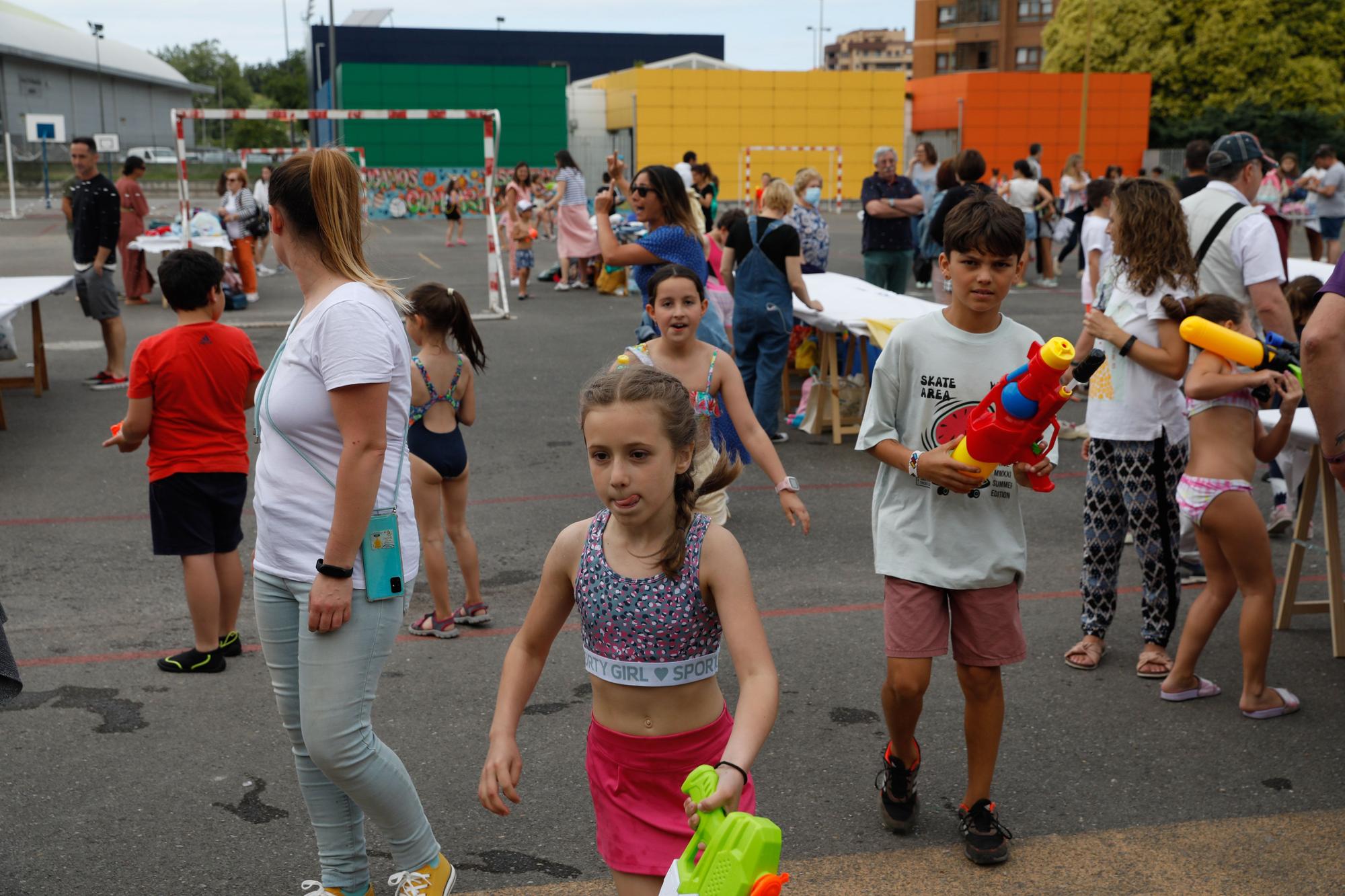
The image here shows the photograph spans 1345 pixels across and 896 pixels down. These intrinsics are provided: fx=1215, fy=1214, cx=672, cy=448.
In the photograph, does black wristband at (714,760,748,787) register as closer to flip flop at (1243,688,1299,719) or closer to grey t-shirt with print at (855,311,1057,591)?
grey t-shirt with print at (855,311,1057,591)

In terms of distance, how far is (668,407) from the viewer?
240cm

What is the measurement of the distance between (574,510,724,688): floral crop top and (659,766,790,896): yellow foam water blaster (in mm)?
598

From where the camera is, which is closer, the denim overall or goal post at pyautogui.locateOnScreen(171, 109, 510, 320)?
the denim overall

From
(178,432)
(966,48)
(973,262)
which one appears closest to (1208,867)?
(973,262)

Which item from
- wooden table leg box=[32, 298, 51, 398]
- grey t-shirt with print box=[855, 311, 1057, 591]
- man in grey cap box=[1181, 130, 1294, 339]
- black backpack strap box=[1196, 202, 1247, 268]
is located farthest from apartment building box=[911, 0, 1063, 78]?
grey t-shirt with print box=[855, 311, 1057, 591]

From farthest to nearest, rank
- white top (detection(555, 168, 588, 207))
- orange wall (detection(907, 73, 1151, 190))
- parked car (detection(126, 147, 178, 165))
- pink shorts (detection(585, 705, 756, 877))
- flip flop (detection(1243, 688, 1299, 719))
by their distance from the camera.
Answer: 1. parked car (detection(126, 147, 178, 165))
2. orange wall (detection(907, 73, 1151, 190))
3. white top (detection(555, 168, 588, 207))
4. flip flop (detection(1243, 688, 1299, 719))
5. pink shorts (detection(585, 705, 756, 877))

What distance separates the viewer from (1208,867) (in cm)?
347

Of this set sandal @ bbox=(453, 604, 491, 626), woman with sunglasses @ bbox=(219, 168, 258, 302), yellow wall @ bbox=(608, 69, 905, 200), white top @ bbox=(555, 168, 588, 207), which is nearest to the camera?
sandal @ bbox=(453, 604, 491, 626)

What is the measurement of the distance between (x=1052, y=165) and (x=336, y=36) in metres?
41.7

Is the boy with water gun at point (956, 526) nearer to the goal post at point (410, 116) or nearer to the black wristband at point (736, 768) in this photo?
the black wristband at point (736, 768)

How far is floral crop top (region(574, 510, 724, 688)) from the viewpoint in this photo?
2.46 meters

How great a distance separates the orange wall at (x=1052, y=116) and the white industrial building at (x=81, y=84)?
133 feet

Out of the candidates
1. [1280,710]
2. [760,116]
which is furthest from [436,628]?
[760,116]

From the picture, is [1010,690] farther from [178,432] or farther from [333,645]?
[178,432]
